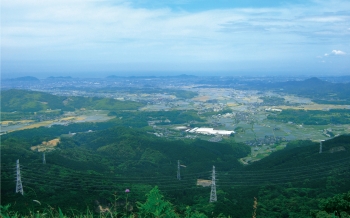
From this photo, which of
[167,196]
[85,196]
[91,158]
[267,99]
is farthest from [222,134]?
[267,99]

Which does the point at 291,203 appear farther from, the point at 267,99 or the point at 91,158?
the point at 267,99

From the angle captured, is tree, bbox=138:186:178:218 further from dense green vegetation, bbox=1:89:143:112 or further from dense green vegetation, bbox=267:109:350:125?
dense green vegetation, bbox=1:89:143:112

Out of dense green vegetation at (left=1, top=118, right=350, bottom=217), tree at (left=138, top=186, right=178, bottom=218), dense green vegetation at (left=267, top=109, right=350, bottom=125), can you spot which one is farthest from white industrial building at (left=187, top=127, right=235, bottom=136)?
tree at (left=138, top=186, right=178, bottom=218)

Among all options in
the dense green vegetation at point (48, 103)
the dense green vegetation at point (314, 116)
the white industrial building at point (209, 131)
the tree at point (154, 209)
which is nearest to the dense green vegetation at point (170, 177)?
the tree at point (154, 209)

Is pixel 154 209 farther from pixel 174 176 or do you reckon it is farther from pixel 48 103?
pixel 48 103

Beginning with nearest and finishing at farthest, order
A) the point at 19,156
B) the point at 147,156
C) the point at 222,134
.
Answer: the point at 19,156 < the point at 147,156 < the point at 222,134

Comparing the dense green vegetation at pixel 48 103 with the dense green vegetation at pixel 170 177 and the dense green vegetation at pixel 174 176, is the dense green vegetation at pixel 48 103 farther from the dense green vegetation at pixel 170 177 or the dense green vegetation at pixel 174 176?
the dense green vegetation at pixel 174 176
